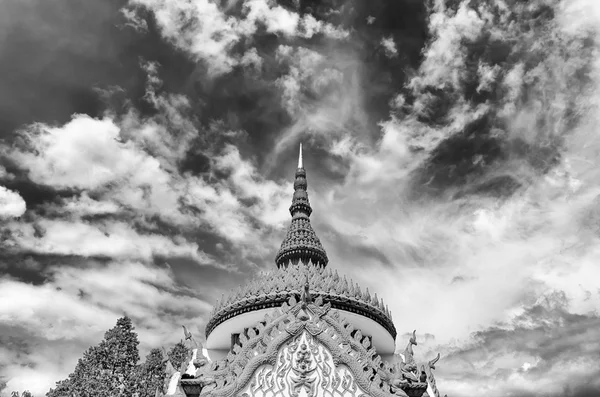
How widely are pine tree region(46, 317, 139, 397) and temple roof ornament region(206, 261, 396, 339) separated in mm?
17114

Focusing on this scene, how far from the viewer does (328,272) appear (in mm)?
19969

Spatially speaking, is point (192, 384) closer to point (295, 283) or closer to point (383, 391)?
point (383, 391)

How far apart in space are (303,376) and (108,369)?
26002 mm

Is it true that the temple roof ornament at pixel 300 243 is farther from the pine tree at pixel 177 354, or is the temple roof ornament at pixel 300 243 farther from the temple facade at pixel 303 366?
the pine tree at pixel 177 354

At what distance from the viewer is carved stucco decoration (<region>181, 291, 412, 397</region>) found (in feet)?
44.5

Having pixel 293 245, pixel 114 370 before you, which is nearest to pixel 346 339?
pixel 293 245

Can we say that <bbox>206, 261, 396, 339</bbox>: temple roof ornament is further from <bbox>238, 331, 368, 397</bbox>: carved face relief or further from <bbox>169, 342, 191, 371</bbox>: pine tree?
<bbox>169, 342, 191, 371</bbox>: pine tree

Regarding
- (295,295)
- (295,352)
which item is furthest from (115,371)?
(295,352)

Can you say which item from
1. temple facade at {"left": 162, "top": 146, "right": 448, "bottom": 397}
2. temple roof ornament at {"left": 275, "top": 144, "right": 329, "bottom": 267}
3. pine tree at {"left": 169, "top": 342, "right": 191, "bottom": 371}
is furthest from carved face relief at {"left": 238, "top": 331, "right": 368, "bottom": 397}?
pine tree at {"left": 169, "top": 342, "right": 191, "bottom": 371}

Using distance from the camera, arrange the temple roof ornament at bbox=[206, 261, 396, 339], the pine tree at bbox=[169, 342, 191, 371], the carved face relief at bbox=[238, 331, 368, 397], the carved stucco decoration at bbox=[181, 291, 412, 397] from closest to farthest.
A: the carved stucco decoration at bbox=[181, 291, 412, 397]
the carved face relief at bbox=[238, 331, 368, 397]
the temple roof ornament at bbox=[206, 261, 396, 339]
the pine tree at bbox=[169, 342, 191, 371]

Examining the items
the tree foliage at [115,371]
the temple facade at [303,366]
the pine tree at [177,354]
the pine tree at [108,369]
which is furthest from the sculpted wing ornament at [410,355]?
the pine tree at [177,354]

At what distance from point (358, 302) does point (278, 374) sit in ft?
19.8

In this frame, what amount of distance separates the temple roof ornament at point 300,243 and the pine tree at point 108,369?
17171mm

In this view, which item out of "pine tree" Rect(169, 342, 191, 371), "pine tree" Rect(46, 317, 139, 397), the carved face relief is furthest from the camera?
"pine tree" Rect(169, 342, 191, 371)
